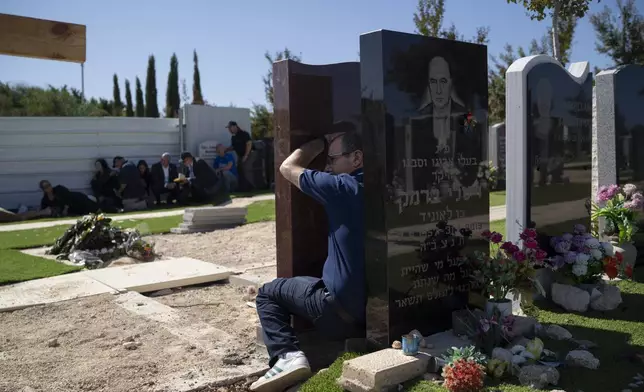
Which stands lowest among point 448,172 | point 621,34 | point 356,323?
point 356,323

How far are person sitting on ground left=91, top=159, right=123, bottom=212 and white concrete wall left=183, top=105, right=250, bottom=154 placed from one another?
3.37 metres

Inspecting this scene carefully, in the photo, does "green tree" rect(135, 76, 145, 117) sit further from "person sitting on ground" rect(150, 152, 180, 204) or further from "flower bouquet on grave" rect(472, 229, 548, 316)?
"flower bouquet on grave" rect(472, 229, 548, 316)

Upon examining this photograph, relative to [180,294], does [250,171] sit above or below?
above

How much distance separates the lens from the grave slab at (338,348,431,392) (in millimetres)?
3357

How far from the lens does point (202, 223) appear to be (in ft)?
37.3

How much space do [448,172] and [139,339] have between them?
2.66m

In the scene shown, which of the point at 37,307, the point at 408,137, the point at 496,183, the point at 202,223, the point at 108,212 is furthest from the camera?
the point at 496,183

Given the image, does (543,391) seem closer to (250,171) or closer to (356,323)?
(356,323)

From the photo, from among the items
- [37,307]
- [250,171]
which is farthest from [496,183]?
[37,307]

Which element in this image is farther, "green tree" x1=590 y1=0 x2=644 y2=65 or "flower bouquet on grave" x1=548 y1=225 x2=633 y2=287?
"green tree" x1=590 y1=0 x2=644 y2=65

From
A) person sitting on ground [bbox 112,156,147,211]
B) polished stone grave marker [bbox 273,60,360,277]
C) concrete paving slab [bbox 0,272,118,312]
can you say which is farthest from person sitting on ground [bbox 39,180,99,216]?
polished stone grave marker [bbox 273,60,360,277]

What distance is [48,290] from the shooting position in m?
6.44

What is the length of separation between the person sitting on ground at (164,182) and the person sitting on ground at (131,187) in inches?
16.2

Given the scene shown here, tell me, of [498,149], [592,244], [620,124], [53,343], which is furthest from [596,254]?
[498,149]
